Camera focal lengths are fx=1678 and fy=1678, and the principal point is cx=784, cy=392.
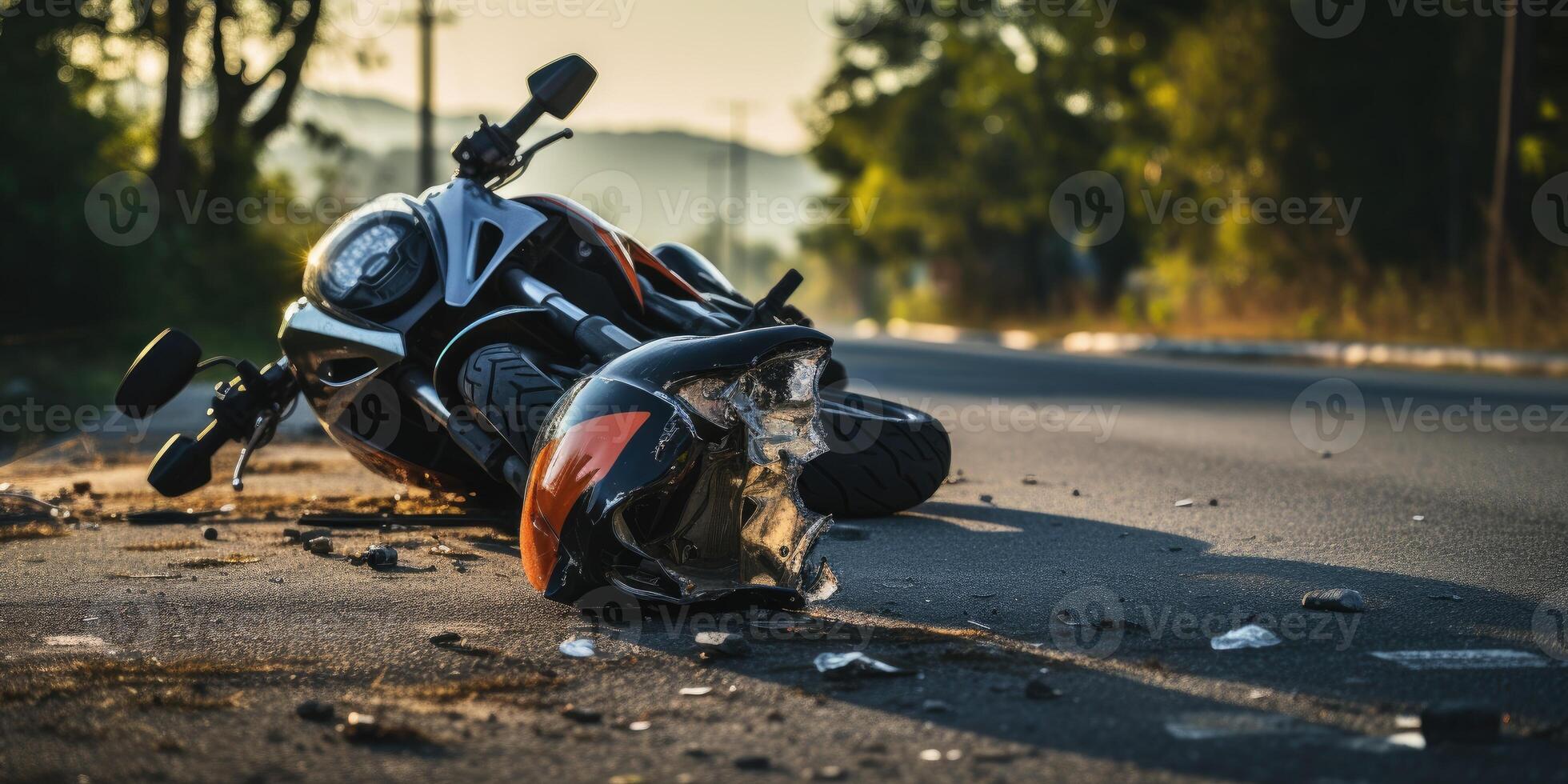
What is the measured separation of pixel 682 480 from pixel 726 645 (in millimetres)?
535

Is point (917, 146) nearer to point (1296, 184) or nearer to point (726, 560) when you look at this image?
point (1296, 184)

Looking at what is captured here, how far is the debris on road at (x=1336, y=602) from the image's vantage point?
464 centimetres

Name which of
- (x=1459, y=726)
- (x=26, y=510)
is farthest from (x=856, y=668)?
(x=26, y=510)

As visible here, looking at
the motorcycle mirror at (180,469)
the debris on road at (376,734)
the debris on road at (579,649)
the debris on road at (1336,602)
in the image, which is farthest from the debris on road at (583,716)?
the motorcycle mirror at (180,469)

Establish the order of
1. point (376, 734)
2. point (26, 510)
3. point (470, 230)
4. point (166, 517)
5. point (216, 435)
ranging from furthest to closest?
point (26, 510) < point (166, 517) < point (216, 435) < point (470, 230) < point (376, 734)

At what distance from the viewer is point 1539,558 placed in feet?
18.4

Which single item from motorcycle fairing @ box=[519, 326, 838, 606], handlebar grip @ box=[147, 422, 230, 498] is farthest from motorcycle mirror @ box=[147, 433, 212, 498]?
motorcycle fairing @ box=[519, 326, 838, 606]

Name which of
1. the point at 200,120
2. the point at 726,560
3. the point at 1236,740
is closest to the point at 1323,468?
the point at 726,560

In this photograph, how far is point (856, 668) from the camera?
387 cm

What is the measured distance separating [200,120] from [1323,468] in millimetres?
25878

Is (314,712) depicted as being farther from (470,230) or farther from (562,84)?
(562,84)

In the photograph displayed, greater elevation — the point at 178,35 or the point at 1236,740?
the point at 178,35

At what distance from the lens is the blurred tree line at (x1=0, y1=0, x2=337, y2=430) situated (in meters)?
18.0

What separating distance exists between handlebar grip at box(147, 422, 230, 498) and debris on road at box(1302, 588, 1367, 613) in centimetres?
379
